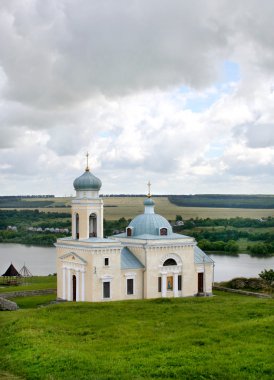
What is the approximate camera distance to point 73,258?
89.2ft

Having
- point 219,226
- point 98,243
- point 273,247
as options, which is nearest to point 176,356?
point 98,243

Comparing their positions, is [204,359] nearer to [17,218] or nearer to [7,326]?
[7,326]

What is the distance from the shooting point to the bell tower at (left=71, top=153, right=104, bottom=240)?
27.7 m

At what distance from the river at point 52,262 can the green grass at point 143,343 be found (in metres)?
24.9

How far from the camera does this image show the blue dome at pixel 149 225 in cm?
2861

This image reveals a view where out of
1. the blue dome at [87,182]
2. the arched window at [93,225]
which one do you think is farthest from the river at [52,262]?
the blue dome at [87,182]

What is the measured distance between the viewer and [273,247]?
66938 millimetres

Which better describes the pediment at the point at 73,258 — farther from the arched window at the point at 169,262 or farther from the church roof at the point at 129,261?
the arched window at the point at 169,262

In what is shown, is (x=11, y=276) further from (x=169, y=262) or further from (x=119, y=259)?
(x=169, y=262)

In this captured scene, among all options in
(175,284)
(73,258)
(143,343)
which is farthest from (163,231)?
(143,343)

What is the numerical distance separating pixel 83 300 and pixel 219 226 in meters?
67.8

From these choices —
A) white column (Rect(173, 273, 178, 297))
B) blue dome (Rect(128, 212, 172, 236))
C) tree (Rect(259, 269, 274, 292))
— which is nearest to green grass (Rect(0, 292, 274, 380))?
white column (Rect(173, 273, 178, 297))

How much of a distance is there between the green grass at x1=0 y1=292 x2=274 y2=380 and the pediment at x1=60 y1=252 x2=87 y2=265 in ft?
20.6

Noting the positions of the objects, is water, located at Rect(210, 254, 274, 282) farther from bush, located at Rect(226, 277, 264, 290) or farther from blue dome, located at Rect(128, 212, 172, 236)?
blue dome, located at Rect(128, 212, 172, 236)
